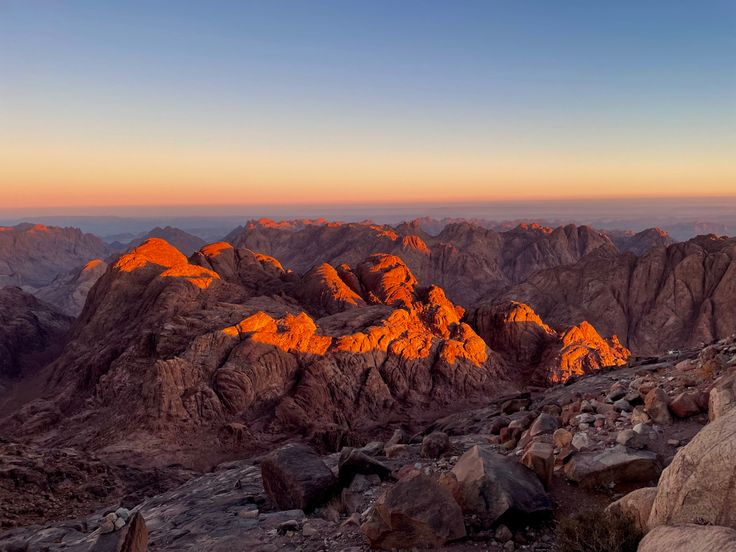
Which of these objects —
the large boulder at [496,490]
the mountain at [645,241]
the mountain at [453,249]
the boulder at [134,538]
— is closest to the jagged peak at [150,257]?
the boulder at [134,538]

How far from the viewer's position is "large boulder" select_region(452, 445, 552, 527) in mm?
8609

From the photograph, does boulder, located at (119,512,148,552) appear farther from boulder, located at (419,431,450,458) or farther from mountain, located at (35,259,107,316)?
mountain, located at (35,259,107,316)

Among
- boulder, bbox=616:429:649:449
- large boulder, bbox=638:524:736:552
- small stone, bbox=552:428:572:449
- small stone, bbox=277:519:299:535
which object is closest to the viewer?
large boulder, bbox=638:524:736:552

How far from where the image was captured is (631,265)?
285ft

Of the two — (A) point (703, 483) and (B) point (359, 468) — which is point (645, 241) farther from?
(A) point (703, 483)

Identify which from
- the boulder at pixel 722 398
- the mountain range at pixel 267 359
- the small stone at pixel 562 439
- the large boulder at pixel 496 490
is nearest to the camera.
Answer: the large boulder at pixel 496 490

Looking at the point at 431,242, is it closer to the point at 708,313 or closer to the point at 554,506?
the point at 708,313

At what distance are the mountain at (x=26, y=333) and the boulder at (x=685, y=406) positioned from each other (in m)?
62.5

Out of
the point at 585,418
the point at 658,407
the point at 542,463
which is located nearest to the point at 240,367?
the point at 585,418

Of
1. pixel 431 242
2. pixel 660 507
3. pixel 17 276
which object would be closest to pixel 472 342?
pixel 660 507

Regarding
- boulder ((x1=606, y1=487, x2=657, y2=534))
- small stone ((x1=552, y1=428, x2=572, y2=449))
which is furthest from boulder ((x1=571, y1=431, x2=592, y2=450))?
boulder ((x1=606, y1=487, x2=657, y2=534))

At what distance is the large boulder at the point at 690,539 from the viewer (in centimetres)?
508

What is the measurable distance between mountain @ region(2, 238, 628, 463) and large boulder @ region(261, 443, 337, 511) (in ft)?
56.6

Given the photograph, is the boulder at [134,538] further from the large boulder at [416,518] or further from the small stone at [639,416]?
the small stone at [639,416]
